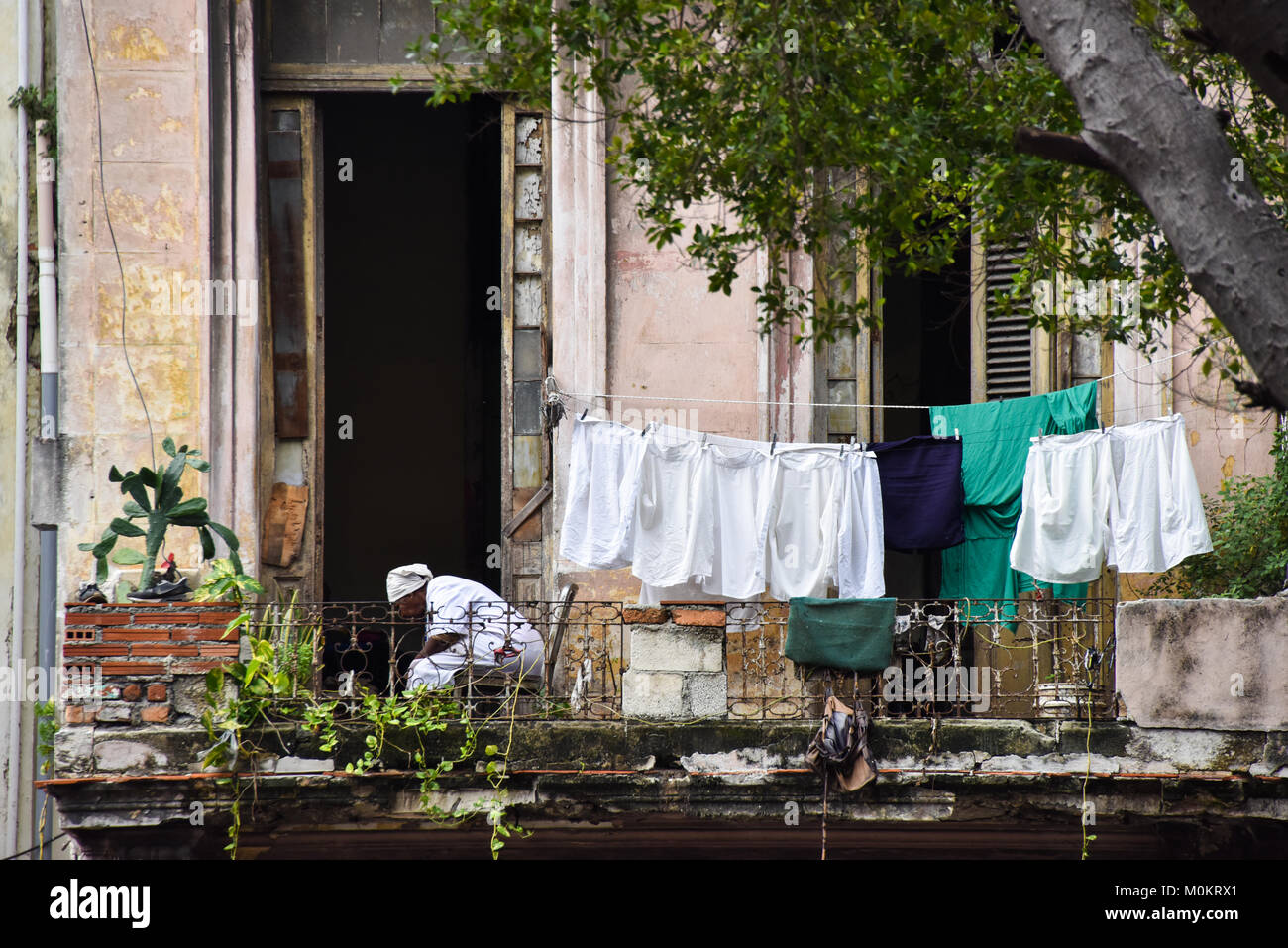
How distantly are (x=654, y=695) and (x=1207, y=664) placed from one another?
2829 mm

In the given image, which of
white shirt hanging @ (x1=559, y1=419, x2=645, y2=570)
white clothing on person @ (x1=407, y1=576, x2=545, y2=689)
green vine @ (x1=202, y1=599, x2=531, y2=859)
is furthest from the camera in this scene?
white shirt hanging @ (x1=559, y1=419, x2=645, y2=570)

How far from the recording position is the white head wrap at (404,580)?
29.6 feet

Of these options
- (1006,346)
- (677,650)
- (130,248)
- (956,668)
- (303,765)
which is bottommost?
(303,765)

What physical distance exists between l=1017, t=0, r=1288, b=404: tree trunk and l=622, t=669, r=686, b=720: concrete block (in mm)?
3852

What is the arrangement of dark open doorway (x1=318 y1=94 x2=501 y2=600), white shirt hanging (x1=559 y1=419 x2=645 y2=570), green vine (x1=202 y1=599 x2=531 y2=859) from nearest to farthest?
green vine (x1=202 y1=599 x2=531 y2=859) → white shirt hanging (x1=559 y1=419 x2=645 y2=570) → dark open doorway (x1=318 y1=94 x2=501 y2=600)

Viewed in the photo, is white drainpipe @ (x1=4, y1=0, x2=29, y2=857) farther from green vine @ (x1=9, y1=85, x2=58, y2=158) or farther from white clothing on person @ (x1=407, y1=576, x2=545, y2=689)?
white clothing on person @ (x1=407, y1=576, x2=545, y2=689)

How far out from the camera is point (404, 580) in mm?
9039

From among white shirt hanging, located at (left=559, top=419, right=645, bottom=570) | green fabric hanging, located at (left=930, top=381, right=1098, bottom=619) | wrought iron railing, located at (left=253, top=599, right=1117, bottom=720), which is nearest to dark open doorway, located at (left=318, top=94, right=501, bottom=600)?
wrought iron railing, located at (left=253, top=599, right=1117, bottom=720)

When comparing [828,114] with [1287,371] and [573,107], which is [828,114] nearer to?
[573,107]

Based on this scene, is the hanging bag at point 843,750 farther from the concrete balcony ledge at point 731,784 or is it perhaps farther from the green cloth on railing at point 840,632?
the green cloth on railing at point 840,632

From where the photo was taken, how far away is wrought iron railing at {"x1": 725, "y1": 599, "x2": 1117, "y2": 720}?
8375 mm

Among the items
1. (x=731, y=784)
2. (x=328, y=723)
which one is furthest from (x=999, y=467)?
(x=328, y=723)

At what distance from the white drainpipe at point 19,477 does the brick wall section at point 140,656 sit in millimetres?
2542

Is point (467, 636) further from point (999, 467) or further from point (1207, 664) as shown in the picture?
point (1207, 664)
